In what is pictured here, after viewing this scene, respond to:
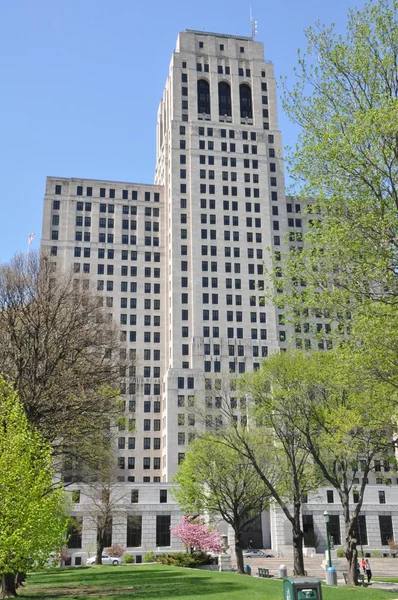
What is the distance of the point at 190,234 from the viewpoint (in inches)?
4535

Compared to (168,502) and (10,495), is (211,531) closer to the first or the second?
(168,502)

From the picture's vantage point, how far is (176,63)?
407 feet

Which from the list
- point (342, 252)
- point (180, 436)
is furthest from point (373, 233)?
point (180, 436)

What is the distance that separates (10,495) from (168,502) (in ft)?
230

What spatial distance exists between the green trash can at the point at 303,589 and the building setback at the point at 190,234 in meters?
83.3

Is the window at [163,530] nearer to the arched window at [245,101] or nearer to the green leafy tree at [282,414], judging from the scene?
the green leafy tree at [282,414]

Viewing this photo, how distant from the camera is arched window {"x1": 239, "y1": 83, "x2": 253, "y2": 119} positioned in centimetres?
12581

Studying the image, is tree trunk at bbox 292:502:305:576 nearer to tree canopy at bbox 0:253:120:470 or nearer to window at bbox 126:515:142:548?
tree canopy at bbox 0:253:120:470

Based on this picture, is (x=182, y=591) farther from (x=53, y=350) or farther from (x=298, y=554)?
(x=53, y=350)

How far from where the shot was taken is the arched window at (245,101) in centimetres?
12581

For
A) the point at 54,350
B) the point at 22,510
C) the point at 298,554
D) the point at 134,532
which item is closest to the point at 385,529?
the point at 134,532

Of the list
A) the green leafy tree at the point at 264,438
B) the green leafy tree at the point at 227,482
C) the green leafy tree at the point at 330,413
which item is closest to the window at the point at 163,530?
the green leafy tree at the point at 227,482

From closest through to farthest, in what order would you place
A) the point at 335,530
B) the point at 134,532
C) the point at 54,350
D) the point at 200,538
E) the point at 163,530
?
1. the point at 54,350
2. the point at 200,538
3. the point at 134,532
4. the point at 335,530
5. the point at 163,530

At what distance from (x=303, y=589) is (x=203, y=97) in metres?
119
